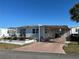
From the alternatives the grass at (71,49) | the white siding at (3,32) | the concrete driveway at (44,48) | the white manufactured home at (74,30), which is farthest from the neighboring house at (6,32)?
the grass at (71,49)

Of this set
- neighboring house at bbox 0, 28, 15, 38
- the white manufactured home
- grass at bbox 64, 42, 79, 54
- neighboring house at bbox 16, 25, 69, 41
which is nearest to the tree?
neighboring house at bbox 16, 25, 69, 41

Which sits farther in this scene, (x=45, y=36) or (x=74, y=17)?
(x=45, y=36)

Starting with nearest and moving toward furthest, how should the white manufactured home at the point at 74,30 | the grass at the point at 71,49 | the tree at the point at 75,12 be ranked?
the grass at the point at 71,49 → the tree at the point at 75,12 → the white manufactured home at the point at 74,30

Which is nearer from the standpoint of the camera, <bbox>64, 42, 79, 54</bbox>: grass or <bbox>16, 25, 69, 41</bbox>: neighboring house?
<bbox>64, 42, 79, 54</bbox>: grass

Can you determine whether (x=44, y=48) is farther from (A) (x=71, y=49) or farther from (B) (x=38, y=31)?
(B) (x=38, y=31)

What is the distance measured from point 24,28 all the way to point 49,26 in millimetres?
6125

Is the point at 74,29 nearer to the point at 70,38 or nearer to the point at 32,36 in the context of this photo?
the point at 70,38

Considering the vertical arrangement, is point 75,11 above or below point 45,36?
above

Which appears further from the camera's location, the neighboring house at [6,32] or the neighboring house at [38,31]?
the neighboring house at [6,32]

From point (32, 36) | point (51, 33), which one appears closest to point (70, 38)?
point (51, 33)

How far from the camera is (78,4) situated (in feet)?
95.0

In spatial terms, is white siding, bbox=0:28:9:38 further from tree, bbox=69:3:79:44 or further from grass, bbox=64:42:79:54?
grass, bbox=64:42:79:54

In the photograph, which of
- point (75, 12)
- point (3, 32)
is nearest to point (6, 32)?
point (3, 32)

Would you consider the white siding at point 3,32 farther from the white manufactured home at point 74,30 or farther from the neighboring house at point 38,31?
the white manufactured home at point 74,30
